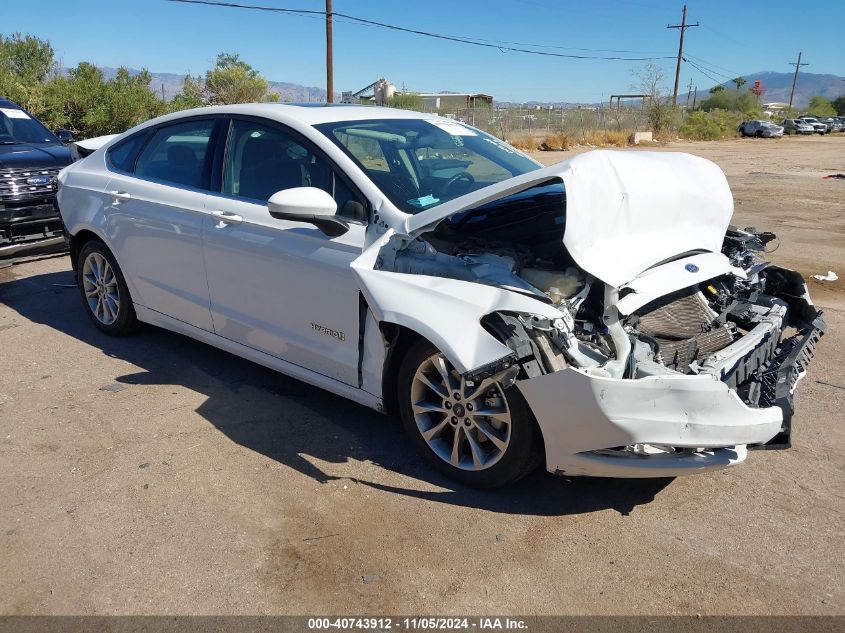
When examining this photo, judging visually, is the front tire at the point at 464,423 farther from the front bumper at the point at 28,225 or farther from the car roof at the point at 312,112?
the front bumper at the point at 28,225

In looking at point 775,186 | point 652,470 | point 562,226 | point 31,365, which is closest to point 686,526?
point 652,470

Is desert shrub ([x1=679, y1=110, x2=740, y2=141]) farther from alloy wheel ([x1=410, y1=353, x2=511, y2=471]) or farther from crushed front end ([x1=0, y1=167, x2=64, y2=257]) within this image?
alloy wheel ([x1=410, y1=353, x2=511, y2=471])

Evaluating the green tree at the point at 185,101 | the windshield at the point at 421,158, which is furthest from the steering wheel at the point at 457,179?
the green tree at the point at 185,101

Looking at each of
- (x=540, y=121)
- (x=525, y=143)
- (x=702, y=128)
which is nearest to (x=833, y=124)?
(x=702, y=128)

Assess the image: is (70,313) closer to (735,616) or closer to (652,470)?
(652,470)

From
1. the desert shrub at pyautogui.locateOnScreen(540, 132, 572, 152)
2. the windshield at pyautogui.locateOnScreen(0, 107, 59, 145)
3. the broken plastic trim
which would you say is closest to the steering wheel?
the broken plastic trim

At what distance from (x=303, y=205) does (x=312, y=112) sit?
1.15 meters

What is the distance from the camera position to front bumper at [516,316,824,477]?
9.20 ft

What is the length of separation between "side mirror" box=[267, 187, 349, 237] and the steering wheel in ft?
2.38

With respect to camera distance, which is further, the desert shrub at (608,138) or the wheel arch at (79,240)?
the desert shrub at (608,138)

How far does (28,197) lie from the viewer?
752cm

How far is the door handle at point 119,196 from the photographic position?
4.97 metres

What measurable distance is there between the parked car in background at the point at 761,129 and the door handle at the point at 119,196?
6140cm

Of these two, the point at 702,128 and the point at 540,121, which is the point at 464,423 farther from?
the point at 702,128
